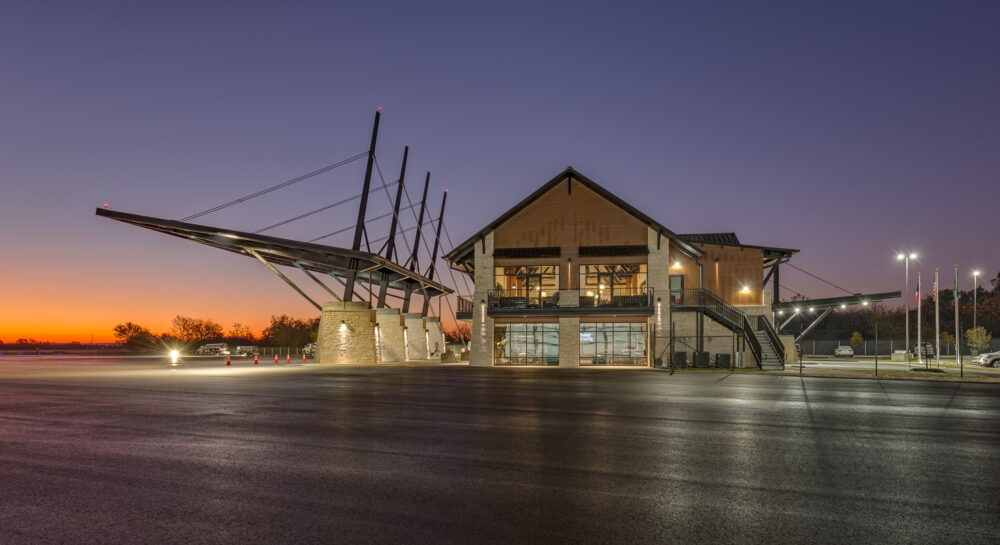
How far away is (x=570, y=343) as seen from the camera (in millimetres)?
37656

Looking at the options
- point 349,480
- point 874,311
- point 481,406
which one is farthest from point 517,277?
point 874,311

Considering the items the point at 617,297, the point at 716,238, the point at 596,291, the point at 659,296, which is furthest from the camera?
the point at 716,238

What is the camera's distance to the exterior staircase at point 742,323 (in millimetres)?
33781

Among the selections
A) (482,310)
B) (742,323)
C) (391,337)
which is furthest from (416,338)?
(742,323)

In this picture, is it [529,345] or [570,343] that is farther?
[529,345]

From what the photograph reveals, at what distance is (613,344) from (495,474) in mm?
34444

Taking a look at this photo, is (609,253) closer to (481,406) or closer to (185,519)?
(481,406)

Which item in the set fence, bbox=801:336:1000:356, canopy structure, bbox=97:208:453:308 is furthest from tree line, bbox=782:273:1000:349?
canopy structure, bbox=97:208:453:308

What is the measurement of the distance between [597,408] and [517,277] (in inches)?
1081

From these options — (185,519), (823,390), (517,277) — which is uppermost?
(517,277)

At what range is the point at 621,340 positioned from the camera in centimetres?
3972

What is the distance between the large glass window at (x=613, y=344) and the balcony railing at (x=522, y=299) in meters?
3.34

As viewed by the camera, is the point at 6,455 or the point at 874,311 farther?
the point at 874,311

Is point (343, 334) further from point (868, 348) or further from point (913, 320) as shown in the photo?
point (913, 320)
